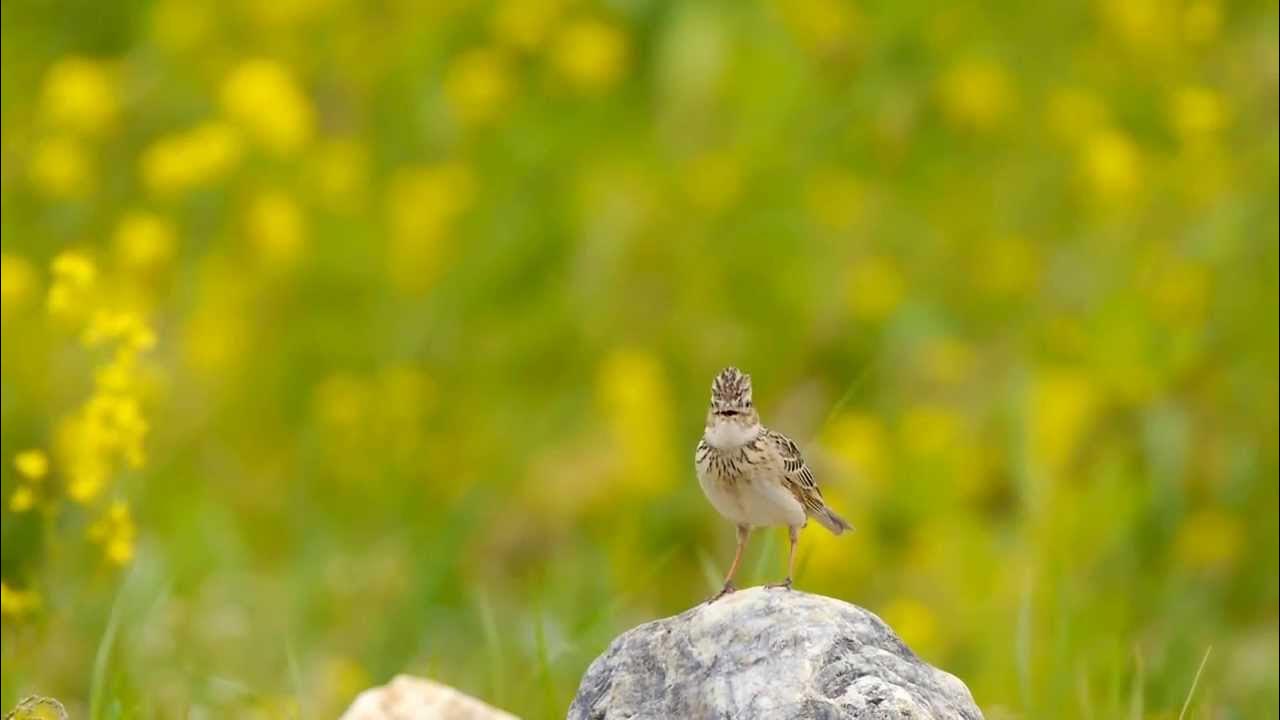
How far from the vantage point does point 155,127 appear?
1224cm

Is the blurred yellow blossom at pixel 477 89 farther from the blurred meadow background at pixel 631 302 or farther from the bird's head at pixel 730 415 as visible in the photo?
the bird's head at pixel 730 415

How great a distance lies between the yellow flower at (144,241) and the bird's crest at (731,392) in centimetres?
588

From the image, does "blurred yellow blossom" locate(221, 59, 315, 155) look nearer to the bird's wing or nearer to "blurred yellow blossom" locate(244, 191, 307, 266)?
"blurred yellow blossom" locate(244, 191, 307, 266)

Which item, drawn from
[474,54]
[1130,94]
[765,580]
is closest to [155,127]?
[474,54]

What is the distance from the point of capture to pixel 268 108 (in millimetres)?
11344

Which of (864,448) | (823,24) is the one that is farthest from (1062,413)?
(823,24)

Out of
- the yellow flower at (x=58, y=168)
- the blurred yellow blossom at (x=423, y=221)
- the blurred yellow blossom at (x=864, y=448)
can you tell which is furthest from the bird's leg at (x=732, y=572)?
the yellow flower at (x=58, y=168)

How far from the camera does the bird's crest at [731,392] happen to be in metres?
4.43

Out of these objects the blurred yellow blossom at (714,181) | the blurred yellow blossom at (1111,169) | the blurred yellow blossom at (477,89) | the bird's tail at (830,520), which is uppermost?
the blurred yellow blossom at (477,89)

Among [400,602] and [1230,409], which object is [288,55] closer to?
[400,602]

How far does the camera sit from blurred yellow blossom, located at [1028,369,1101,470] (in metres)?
9.85

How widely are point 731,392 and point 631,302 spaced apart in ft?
22.6

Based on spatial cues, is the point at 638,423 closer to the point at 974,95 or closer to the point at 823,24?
the point at 974,95

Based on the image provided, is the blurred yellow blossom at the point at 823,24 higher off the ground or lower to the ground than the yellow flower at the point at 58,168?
higher
